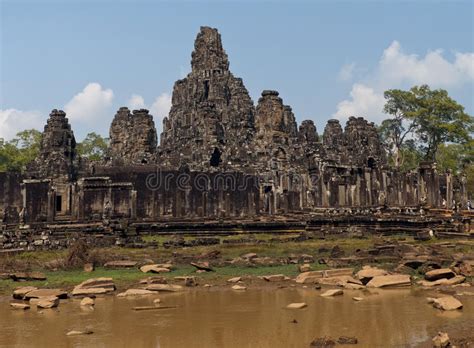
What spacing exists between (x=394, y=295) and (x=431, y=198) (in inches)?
1047

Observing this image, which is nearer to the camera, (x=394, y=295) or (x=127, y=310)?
(x=127, y=310)

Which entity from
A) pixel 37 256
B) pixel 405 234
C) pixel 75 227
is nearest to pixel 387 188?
pixel 405 234

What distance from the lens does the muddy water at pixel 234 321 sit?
331 inches

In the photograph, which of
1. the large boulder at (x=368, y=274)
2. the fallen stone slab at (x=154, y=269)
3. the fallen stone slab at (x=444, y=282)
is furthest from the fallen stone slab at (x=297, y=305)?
the fallen stone slab at (x=154, y=269)

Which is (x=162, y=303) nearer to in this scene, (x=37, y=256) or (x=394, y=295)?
(x=394, y=295)

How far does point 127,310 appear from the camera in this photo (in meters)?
10.9

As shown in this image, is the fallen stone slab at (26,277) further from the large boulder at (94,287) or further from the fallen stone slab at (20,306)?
the fallen stone slab at (20,306)

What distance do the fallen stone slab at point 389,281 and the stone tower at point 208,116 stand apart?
30.2 metres

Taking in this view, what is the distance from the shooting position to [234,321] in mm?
9828

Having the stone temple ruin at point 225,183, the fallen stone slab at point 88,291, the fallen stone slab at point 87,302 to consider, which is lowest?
the fallen stone slab at point 87,302

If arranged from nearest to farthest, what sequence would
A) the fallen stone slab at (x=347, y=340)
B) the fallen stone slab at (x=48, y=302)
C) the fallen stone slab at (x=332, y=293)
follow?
the fallen stone slab at (x=347, y=340), the fallen stone slab at (x=48, y=302), the fallen stone slab at (x=332, y=293)

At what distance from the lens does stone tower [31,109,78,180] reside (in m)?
29.8

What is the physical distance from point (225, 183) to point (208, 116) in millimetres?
20190

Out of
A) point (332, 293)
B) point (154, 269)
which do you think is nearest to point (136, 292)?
point (154, 269)
